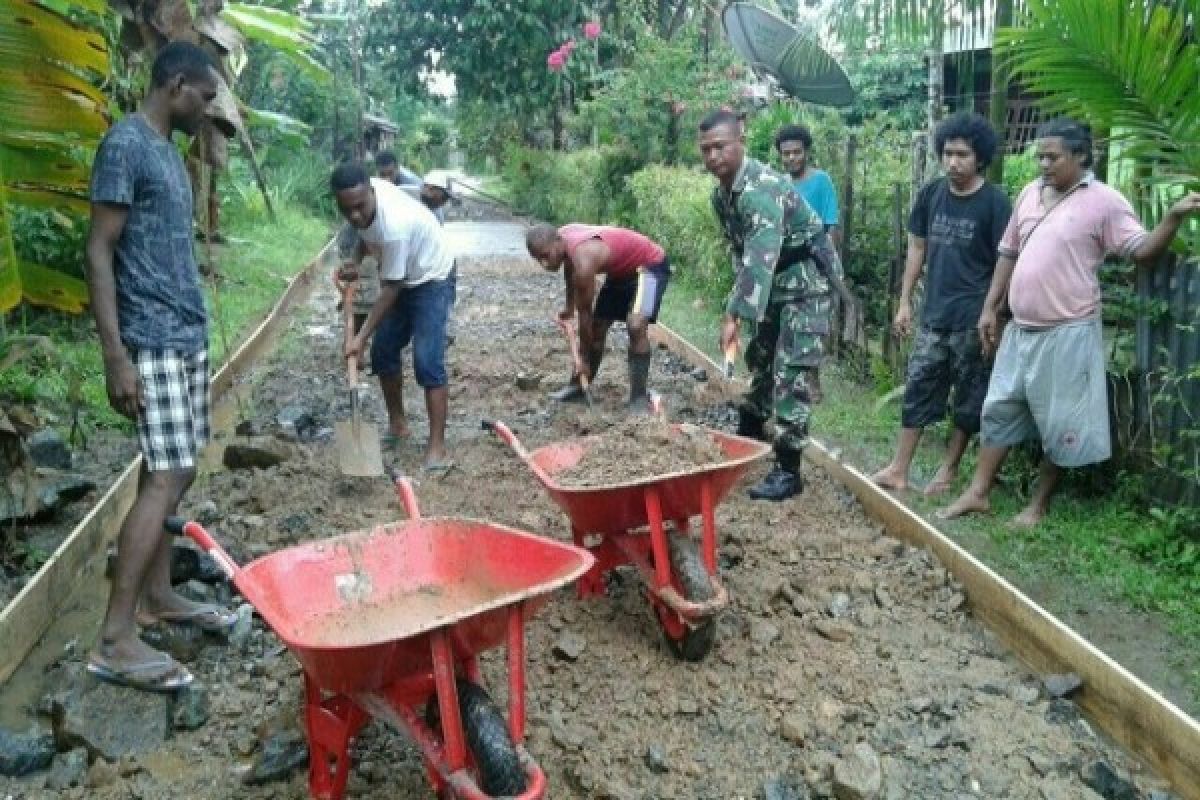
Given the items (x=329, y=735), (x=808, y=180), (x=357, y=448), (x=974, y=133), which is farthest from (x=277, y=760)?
(x=808, y=180)

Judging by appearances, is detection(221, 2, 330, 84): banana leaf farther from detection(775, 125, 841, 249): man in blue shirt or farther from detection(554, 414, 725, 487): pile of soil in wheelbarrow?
detection(554, 414, 725, 487): pile of soil in wheelbarrow

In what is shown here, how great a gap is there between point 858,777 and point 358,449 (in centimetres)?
344

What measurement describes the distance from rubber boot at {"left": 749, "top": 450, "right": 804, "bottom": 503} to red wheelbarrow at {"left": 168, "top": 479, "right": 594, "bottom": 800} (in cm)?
249

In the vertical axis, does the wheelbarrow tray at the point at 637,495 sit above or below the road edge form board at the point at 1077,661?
above

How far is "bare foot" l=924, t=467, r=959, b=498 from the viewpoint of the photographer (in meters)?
5.48

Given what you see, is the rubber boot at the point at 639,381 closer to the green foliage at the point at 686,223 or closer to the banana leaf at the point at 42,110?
the green foliage at the point at 686,223

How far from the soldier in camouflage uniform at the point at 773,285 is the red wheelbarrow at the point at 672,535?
47.5 inches

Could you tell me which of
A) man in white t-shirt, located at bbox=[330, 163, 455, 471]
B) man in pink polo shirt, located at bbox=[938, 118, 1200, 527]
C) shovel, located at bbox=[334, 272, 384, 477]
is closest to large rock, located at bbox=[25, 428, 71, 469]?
shovel, located at bbox=[334, 272, 384, 477]

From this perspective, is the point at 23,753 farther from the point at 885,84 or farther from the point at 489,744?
the point at 885,84

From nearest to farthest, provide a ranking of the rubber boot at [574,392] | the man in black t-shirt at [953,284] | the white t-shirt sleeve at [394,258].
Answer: the man in black t-shirt at [953,284], the white t-shirt sleeve at [394,258], the rubber boot at [574,392]

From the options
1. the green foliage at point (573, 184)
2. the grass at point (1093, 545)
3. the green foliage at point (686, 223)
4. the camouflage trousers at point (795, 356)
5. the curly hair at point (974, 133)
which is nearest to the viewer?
the grass at point (1093, 545)

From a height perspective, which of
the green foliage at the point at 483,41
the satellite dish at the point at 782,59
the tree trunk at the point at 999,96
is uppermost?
the green foliage at the point at 483,41

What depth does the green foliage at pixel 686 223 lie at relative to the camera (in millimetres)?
10688

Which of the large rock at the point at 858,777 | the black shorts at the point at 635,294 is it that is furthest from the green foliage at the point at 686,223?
the large rock at the point at 858,777
